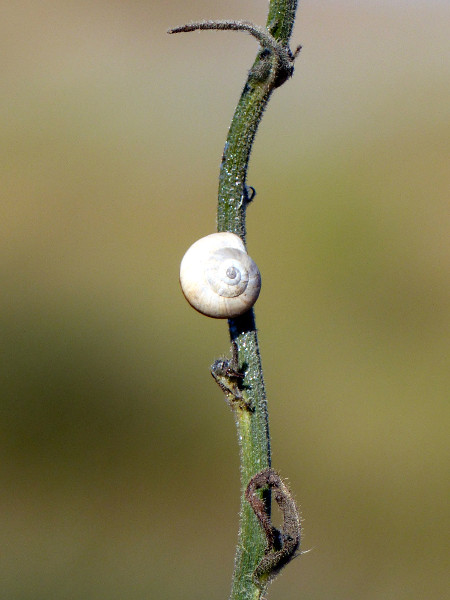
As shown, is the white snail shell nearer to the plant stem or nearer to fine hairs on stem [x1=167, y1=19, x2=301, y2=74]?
the plant stem

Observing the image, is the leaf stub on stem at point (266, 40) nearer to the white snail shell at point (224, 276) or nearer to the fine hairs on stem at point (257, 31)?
the fine hairs on stem at point (257, 31)

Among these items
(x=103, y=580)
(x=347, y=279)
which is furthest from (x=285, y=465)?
(x=347, y=279)

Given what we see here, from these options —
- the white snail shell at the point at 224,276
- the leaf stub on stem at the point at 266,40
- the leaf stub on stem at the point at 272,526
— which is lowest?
the leaf stub on stem at the point at 272,526

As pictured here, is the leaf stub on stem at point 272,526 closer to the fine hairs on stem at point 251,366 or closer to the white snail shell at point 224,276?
the fine hairs on stem at point 251,366

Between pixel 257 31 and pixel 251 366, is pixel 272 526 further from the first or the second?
pixel 257 31

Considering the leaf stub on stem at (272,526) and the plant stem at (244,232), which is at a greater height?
the plant stem at (244,232)

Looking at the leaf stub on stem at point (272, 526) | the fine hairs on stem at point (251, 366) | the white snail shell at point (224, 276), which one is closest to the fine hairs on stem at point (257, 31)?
the fine hairs on stem at point (251, 366)
